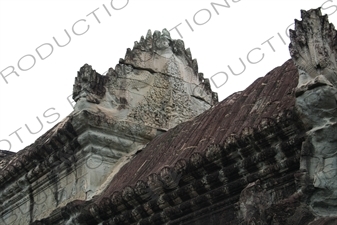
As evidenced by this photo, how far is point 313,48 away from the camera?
4750 mm

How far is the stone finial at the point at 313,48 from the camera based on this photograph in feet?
15.2

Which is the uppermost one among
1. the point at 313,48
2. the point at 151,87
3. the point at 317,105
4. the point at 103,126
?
the point at 151,87

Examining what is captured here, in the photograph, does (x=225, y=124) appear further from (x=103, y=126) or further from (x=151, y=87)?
(x=151, y=87)

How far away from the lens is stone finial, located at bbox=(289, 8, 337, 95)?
182 inches

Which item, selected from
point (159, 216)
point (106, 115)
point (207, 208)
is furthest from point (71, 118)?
point (207, 208)

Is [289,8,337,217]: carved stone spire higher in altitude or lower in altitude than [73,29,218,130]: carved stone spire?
lower

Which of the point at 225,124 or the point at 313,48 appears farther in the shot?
the point at 225,124

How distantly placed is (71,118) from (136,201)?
2.17 meters

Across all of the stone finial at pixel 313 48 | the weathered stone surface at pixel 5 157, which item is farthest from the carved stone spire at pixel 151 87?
the stone finial at pixel 313 48

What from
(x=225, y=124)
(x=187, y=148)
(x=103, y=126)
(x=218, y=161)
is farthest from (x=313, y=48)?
(x=103, y=126)

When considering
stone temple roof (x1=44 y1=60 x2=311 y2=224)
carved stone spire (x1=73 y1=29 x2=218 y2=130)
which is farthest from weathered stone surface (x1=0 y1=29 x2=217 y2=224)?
stone temple roof (x1=44 y1=60 x2=311 y2=224)

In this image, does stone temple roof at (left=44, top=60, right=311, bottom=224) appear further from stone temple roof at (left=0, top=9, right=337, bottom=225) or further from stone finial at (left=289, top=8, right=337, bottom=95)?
stone finial at (left=289, top=8, right=337, bottom=95)

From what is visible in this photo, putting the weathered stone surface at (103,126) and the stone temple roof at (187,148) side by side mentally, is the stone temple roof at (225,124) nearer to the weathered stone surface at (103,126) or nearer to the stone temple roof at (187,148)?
the stone temple roof at (187,148)

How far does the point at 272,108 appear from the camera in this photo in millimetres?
5527
